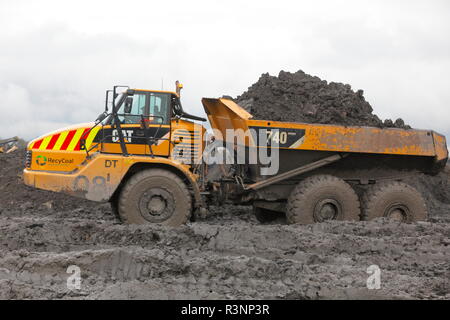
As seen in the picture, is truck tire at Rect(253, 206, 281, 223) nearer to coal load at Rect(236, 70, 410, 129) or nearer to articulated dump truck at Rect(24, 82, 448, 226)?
articulated dump truck at Rect(24, 82, 448, 226)

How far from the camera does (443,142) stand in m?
8.73

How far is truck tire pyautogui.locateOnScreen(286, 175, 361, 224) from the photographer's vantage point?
810cm

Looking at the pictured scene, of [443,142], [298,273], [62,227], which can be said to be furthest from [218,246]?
[443,142]

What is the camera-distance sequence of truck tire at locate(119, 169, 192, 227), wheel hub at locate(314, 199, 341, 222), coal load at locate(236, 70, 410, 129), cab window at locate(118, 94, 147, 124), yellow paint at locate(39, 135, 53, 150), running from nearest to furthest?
truck tire at locate(119, 169, 192, 227) < yellow paint at locate(39, 135, 53, 150) < cab window at locate(118, 94, 147, 124) < wheel hub at locate(314, 199, 341, 222) < coal load at locate(236, 70, 410, 129)

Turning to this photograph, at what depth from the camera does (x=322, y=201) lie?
26.8 feet

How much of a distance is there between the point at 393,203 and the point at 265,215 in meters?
2.24

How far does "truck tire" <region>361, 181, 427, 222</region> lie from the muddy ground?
686 mm

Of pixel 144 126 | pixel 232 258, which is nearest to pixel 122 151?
pixel 144 126

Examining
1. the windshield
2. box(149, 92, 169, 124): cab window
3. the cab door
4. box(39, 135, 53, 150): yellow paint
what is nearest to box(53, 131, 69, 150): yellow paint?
box(39, 135, 53, 150): yellow paint

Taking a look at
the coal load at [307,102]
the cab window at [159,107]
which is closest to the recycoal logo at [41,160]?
the cab window at [159,107]

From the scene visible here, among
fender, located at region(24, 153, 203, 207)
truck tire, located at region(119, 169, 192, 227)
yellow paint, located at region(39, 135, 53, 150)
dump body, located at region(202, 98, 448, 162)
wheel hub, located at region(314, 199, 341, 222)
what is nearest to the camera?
fender, located at region(24, 153, 203, 207)

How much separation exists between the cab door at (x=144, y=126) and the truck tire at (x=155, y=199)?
0.46 metres

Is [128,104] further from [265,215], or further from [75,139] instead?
[265,215]

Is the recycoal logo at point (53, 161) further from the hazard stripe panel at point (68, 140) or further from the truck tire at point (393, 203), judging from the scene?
the truck tire at point (393, 203)
